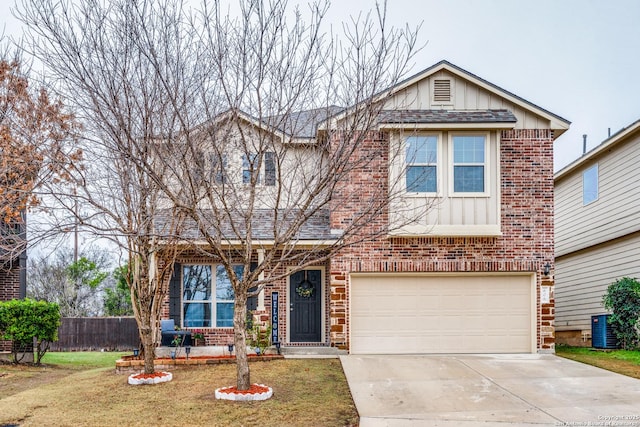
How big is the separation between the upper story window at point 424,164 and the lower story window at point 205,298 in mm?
5382

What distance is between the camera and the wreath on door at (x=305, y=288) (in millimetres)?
14719

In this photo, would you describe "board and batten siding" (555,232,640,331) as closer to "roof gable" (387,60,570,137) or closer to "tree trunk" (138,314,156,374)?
"roof gable" (387,60,570,137)

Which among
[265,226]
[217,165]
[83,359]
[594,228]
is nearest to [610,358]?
[594,228]

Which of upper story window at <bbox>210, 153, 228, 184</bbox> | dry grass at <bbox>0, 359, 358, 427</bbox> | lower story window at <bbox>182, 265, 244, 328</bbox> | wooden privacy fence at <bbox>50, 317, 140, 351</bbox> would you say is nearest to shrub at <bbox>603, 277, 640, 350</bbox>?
dry grass at <bbox>0, 359, 358, 427</bbox>

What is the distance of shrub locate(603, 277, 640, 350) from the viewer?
527 inches

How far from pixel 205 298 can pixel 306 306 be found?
2.59 metres

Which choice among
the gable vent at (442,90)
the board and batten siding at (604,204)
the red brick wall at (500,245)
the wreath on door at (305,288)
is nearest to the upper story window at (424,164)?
the red brick wall at (500,245)

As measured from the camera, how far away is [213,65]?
348 inches

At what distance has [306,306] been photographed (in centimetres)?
1472

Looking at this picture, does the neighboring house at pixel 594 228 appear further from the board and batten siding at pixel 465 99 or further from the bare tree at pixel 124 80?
the bare tree at pixel 124 80

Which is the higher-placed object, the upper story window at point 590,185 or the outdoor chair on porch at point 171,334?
the upper story window at point 590,185

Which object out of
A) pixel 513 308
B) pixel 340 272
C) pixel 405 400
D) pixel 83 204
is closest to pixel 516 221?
pixel 513 308

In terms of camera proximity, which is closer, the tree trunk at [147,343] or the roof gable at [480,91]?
the tree trunk at [147,343]

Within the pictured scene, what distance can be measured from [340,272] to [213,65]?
239 inches
